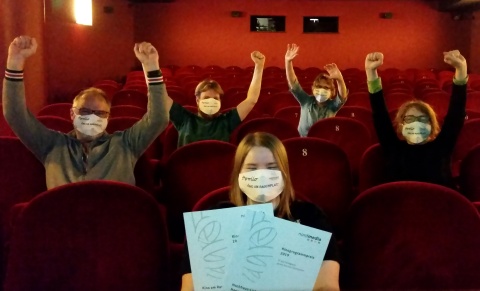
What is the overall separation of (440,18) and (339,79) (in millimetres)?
14675

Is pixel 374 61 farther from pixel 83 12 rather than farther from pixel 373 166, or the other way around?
pixel 83 12

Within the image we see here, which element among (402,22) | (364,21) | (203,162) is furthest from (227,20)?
(203,162)

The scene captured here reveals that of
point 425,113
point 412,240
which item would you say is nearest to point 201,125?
point 425,113

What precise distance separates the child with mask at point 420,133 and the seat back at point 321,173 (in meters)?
0.31

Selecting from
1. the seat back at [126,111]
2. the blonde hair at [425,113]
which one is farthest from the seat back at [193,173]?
the seat back at [126,111]

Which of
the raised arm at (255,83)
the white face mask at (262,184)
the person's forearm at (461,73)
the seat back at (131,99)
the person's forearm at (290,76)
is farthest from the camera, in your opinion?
the seat back at (131,99)

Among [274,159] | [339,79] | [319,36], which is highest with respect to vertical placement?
[319,36]

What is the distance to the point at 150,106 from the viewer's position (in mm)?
3113

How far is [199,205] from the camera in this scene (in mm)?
2426

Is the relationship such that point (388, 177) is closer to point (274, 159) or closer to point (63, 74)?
point (274, 159)

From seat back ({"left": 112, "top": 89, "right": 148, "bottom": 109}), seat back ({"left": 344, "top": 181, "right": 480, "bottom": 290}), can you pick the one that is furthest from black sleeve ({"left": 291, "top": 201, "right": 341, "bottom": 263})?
seat back ({"left": 112, "top": 89, "right": 148, "bottom": 109})

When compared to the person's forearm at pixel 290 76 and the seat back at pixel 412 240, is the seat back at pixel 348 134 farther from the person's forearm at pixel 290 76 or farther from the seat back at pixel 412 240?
the seat back at pixel 412 240

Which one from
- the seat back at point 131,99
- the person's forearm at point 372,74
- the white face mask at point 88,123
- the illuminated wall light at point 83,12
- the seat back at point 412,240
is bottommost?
the seat back at point 412,240

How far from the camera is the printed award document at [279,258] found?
5.95 ft
